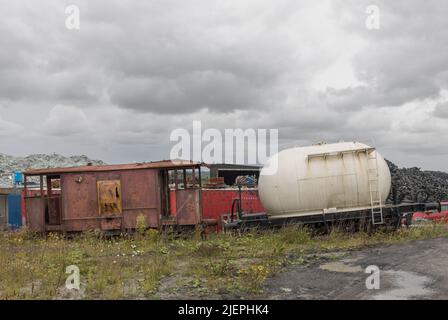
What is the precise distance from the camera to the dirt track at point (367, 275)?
758 centimetres

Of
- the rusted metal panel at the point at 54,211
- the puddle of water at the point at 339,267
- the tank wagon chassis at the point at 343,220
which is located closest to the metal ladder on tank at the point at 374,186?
the tank wagon chassis at the point at 343,220

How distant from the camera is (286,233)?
13.3 m

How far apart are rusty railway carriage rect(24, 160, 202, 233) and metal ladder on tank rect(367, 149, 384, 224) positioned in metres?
5.12

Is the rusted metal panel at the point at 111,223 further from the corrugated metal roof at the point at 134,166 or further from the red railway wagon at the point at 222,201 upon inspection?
the red railway wagon at the point at 222,201

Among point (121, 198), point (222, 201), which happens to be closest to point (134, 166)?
point (121, 198)

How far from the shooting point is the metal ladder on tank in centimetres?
1390

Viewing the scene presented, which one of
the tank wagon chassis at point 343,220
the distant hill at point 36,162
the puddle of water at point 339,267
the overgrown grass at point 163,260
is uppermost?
the distant hill at point 36,162

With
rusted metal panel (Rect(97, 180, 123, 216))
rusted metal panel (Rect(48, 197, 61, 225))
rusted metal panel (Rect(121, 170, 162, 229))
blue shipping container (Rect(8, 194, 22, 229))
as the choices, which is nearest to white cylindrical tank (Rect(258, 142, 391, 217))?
rusted metal panel (Rect(121, 170, 162, 229))

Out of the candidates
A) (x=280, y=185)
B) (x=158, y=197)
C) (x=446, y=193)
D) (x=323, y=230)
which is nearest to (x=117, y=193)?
(x=158, y=197)

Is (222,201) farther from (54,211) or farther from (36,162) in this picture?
(36,162)

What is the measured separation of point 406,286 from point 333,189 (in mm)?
6006

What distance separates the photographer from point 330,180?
45.5 ft

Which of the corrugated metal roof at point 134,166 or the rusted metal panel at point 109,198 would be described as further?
the rusted metal panel at point 109,198

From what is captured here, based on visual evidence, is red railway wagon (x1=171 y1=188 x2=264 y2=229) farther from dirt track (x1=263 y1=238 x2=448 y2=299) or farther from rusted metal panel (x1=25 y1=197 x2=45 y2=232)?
dirt track (x1=263 y1=238 x2=448 y2=299)
